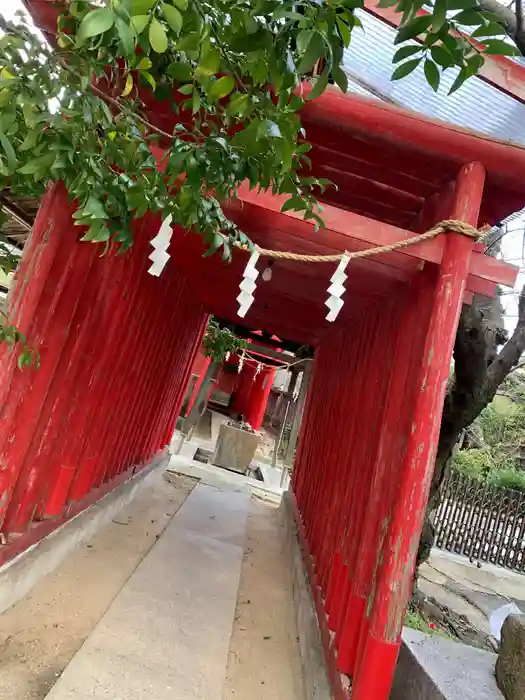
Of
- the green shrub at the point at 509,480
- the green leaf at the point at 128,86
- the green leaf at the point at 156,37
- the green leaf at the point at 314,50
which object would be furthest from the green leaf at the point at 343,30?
the green shrub at the point at 509,480

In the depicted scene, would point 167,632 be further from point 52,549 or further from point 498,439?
point 498,439

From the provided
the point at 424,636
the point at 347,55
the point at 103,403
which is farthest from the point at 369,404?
the point at 347,55

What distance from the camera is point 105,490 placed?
4441 mm

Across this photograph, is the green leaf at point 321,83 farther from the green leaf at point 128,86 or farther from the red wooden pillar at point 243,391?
the red wooden pillar at point 243,391

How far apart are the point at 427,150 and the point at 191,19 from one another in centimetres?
200

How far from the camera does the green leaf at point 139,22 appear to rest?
2.60 feet

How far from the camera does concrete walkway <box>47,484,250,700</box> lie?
7.60 ft

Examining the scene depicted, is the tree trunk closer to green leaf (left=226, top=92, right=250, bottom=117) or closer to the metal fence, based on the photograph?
green leaf (left=226, top=92, right=250, bottom=117)

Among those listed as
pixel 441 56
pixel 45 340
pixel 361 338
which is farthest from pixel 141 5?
pixel 361 338

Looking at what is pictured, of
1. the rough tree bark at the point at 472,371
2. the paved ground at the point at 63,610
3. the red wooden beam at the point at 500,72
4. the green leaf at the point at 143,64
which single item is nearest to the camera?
the green leaf at the point at 143,64

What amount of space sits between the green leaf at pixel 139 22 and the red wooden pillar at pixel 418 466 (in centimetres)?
201

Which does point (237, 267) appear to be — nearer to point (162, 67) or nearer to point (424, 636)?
point (162, 67)

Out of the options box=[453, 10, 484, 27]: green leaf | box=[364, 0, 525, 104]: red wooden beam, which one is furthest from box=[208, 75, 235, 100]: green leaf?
box=[364, 0, 525, 104]: red wooden beam

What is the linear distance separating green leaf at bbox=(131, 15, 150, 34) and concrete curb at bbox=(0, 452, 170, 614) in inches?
110
